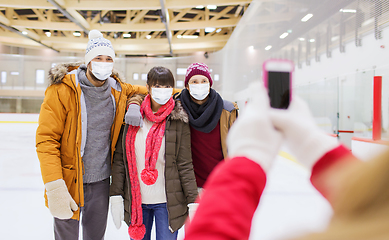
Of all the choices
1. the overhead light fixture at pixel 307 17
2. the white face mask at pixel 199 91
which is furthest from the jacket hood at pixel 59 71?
the overhead light fixture at pixel 307 17

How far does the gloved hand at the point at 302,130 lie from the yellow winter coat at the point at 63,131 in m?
1.49

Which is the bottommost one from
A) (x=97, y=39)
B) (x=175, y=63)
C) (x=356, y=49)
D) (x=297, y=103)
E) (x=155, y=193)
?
(x=155, y=193)

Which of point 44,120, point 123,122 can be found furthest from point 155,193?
point 44,120

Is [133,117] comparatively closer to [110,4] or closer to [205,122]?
[205,122]

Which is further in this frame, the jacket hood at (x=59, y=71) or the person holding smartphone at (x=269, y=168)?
the jacket hood at (x=59, y=71)

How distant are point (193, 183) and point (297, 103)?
1.40m

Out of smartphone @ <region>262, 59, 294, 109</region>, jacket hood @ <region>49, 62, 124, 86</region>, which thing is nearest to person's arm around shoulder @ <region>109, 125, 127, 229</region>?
jacket hood @ <region>49, 62, 124, 86</region>

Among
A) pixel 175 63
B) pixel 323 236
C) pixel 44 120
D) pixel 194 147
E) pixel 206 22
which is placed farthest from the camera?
pixel 175 63

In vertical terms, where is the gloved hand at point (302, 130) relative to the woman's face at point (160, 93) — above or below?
below

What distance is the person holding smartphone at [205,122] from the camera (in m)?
1.77

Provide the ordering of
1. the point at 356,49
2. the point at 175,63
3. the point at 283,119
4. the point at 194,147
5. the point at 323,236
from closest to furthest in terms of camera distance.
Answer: the point at 323,236 < the point at 283,119 < the point at 194,147 < the point at 356,49 < the point at 175,63

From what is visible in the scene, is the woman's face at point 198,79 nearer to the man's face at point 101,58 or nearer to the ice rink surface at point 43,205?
the man's face at point 101,58

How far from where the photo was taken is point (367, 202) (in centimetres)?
23

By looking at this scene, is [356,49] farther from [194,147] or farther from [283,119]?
[283,119]
